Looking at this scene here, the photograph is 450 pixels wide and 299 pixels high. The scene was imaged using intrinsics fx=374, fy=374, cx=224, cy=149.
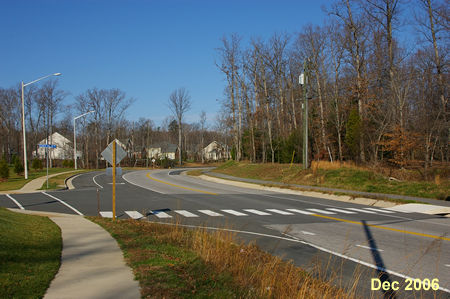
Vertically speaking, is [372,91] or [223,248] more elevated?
[372,91]

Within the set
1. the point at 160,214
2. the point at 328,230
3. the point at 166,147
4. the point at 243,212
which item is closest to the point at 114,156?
the point at 160,214

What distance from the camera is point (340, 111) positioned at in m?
37.7

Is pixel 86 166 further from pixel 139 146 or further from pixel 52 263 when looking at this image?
pixel 52 263

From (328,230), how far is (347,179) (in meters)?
15.4

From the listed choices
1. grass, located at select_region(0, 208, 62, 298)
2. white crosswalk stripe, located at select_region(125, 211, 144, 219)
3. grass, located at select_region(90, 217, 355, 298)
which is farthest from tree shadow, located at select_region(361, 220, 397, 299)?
white crosswalk stripe, located at select_region(125, 211, 144, 219)

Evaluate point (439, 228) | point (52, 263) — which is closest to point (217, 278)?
point (52, 263)

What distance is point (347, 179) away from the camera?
26.8 m

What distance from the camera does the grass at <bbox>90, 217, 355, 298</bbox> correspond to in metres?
5.54

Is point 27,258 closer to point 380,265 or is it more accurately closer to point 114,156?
point 114,156

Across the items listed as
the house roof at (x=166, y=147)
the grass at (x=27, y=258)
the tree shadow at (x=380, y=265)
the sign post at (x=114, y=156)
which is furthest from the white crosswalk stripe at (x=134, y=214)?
the house roof at (x=166, y=147)

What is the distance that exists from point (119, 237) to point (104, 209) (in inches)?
337

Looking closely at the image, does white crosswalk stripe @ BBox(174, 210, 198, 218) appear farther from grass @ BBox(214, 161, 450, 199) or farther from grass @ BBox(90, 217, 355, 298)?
grass @ BBox(214, 161, 450, 199)

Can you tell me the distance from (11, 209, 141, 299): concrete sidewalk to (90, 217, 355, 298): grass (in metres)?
0.22

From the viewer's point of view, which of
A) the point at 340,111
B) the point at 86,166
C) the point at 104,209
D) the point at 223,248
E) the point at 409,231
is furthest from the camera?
the point at 86,166
